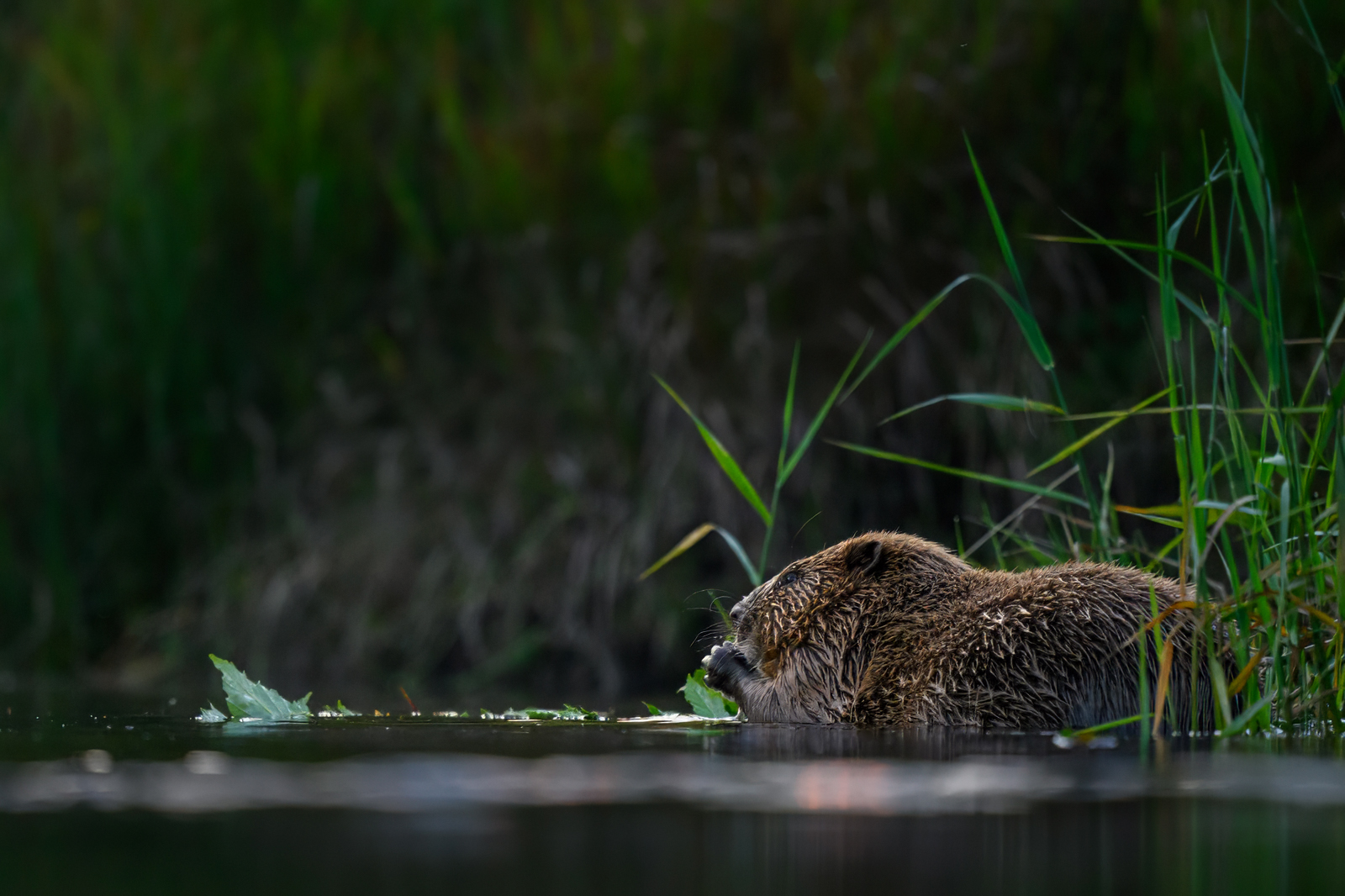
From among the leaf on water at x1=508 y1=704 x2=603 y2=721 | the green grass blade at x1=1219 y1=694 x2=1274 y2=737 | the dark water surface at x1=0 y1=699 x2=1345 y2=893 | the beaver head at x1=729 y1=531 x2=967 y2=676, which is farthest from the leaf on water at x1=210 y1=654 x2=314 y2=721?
the green grass blade at x1=1219 y1=694 x2=1274 y2=737

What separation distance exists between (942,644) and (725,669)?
24.5 inches

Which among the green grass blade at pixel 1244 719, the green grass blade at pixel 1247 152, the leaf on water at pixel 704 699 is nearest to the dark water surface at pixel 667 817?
the green grass blade at pixel 1244 719

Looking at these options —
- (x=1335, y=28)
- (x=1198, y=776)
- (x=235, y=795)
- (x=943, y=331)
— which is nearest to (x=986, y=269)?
(x=943, y=331)

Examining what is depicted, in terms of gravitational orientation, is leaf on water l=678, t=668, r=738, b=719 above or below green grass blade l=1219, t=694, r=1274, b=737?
below

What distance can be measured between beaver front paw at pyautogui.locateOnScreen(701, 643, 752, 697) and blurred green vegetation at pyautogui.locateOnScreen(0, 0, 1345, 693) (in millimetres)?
1793

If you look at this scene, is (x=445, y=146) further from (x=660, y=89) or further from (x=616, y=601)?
(x=616, y=601)

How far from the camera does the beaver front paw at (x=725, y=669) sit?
3555 millimetres

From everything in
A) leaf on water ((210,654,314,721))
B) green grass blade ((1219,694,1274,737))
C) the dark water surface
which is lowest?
leaf on water ((210,654,314,721))

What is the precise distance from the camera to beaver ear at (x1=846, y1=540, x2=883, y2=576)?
364 centimetres

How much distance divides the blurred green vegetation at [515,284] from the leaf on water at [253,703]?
2.29 meters

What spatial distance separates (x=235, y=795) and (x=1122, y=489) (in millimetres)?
4082

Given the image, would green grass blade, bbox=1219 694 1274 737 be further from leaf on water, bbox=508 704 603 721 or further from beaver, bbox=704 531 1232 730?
leaf on water, bbox=508 704 603 721

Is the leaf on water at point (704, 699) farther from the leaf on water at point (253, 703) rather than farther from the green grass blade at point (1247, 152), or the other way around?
the green grass blade at point (1247, 152)

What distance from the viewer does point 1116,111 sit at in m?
5.73
